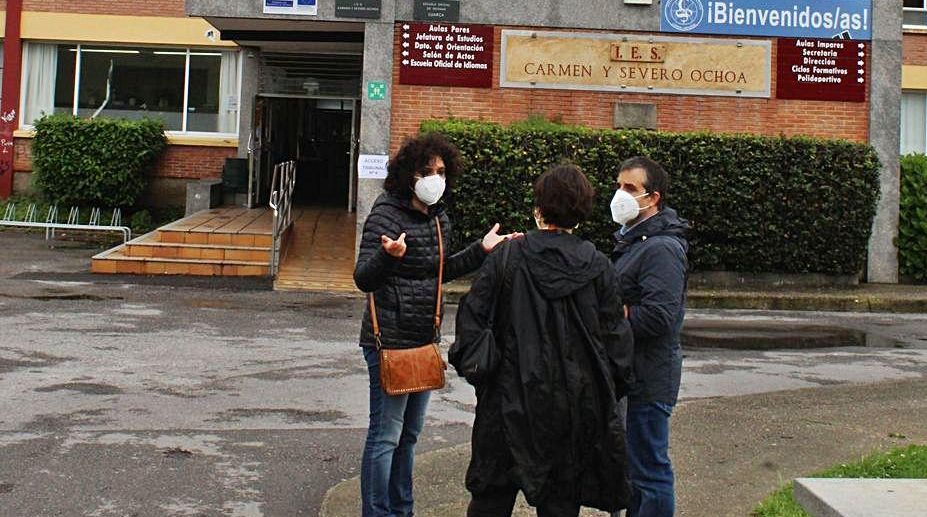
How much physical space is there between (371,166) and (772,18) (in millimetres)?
6597

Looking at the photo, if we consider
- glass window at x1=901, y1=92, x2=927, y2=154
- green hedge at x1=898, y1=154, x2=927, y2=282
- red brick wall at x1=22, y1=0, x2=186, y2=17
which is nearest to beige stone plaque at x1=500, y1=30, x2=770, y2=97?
green hedge at x1=898, y1=154, x2=927, y2=282

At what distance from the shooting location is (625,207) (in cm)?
459

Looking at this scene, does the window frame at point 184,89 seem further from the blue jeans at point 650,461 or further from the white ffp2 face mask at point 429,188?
the blue jeans at point 650,461

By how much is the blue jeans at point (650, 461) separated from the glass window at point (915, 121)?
23.0 meters

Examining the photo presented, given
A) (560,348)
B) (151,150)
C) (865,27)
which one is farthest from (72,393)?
(151,150)

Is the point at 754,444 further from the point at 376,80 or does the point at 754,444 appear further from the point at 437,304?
the point at 376,80

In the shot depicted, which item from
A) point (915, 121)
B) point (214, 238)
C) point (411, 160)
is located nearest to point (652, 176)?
point (411, 160)

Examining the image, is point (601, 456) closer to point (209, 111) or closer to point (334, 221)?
point (334, 221)

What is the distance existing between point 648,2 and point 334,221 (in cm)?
706

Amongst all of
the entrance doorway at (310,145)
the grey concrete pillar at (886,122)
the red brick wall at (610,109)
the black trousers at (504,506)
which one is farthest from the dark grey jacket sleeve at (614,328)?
the entrance doorway at (310,145)

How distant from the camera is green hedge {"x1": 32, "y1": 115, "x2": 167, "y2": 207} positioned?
21.4 m

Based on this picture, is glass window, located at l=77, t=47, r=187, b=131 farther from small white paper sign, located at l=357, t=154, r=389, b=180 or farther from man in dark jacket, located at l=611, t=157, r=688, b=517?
man in dark jacket, located at l=611, t=157, r=688, b=517

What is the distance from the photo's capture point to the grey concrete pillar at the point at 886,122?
54.9 ft

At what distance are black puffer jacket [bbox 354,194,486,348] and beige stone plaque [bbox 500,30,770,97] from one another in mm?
12057
